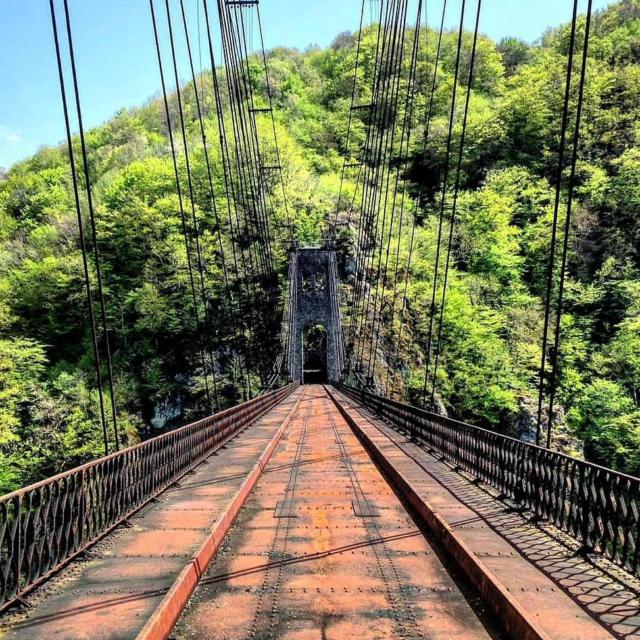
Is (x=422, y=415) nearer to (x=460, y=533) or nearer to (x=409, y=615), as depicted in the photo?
(x=460, y=533)

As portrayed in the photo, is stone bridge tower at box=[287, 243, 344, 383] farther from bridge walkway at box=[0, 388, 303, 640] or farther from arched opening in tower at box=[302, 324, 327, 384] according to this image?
bridge walkway at box=[0, 388, 303, 640]

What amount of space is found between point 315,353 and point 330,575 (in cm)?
5194

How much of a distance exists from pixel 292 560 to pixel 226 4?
19842 millimetres

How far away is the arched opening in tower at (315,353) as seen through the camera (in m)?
55.1

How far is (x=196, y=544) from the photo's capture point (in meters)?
4.70

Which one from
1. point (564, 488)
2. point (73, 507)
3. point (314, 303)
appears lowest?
point (314, 303)

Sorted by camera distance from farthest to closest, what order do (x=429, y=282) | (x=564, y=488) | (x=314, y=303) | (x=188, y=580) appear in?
(x=314, y=303)
(x=429, y=282)
(x=564, y=488)
(x=188, y=580)

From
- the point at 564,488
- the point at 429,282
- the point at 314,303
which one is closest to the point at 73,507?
the point at 564,488

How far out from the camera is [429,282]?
40.0 meters

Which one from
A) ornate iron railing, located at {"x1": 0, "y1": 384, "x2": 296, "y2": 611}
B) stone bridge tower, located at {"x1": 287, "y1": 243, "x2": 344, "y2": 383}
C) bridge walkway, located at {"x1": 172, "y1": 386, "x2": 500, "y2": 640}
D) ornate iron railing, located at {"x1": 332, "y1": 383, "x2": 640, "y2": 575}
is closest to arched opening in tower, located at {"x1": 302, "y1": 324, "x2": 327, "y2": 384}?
stone bridge tower, located at {"x1": 287, "y1": 243, "x2": 344, "y2": 383}

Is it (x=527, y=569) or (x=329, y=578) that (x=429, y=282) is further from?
(x=329, y=578)

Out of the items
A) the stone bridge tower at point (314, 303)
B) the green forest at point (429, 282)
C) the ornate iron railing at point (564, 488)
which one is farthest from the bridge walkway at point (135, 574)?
the stone bridge tower at point (314, 303)

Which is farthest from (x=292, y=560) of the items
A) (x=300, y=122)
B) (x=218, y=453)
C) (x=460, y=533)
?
(x=300, y=122)

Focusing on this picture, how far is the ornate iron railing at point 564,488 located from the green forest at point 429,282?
17687 mm
